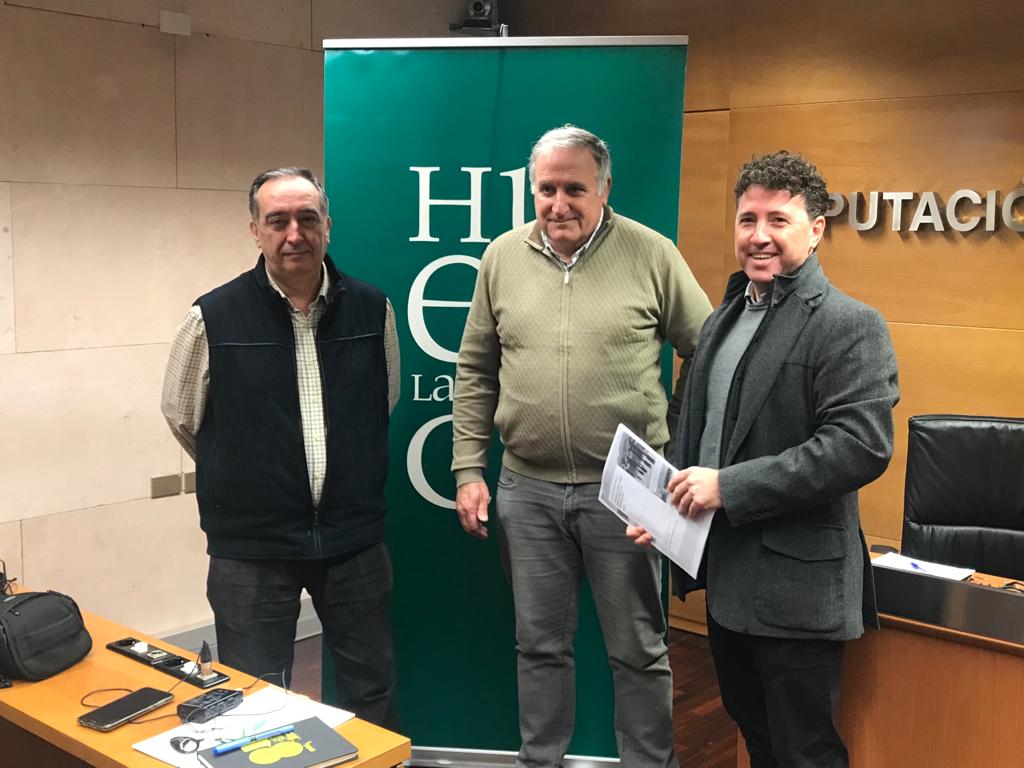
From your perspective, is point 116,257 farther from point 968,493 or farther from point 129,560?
point 968,493

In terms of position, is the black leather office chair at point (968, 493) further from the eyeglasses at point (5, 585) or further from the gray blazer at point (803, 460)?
the eyeglasses at point (5, 585)

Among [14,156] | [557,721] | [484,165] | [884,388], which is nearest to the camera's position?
[884,388]

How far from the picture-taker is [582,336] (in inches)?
104

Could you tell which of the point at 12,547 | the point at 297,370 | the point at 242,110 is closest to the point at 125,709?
the point at 297,370

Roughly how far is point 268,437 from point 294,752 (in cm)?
94

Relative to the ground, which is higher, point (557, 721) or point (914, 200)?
point (914, 200)

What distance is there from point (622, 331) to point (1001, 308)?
1782 mm

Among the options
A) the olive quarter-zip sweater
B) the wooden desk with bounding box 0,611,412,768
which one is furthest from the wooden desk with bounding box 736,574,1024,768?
the wooden desk with bounding box 0,611,412,768

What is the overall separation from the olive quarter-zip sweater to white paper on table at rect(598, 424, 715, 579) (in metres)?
0.22

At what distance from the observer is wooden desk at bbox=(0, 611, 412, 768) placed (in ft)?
6.16

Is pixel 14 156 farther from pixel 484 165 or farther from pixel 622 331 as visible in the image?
pixel 622 331

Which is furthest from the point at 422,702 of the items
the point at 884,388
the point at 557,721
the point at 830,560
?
the point at 884,388

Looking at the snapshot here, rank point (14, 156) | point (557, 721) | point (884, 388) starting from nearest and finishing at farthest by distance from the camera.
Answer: point (884, 388)
point (557, 721)
point (14, 156)

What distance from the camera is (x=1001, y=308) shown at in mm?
3703
